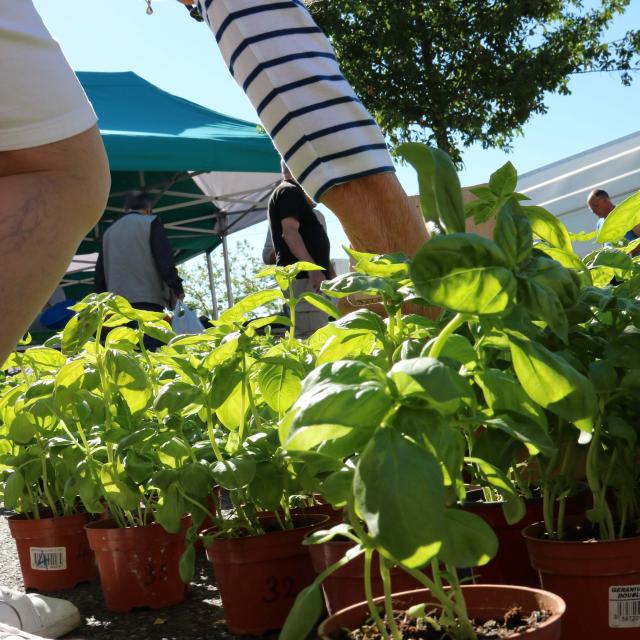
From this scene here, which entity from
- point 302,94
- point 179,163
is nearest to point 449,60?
point 179,163

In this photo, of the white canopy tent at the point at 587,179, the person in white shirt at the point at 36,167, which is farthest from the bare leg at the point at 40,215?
the white canopy tent at the point at 587,179

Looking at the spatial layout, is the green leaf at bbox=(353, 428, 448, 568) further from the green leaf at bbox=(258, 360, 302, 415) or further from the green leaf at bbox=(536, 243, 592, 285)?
the green leaf at bbox=(258, 360, 302, 415)

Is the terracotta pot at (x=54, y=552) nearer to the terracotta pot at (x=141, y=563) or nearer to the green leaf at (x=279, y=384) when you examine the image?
the terracotta pot at (x=141, y=563)

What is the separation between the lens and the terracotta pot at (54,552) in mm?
1995

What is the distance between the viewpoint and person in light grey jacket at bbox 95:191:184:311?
487 centimetres

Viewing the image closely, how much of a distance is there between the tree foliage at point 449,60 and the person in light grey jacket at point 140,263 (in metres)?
6.38

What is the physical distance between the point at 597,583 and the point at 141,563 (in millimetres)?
987

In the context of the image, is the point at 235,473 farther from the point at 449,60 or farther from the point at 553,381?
the point at 449,60

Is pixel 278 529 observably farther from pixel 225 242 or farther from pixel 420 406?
pixel 225 242

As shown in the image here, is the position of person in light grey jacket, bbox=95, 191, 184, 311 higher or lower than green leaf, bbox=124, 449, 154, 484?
higher

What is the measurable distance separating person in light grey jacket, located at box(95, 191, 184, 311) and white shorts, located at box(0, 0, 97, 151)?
146 inches

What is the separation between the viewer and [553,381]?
0.71 metres

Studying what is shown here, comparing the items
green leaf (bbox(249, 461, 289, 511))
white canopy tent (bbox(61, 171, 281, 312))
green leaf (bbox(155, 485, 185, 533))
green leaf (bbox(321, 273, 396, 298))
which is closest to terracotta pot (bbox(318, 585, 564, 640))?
green leaf (bbox(321, 273, 396, 298))

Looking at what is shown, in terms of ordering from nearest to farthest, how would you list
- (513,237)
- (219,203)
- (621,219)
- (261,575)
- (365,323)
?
1. (513,237)
2. (365,323)
3. (621,219)
4. (261,575)
5. (219,203)
